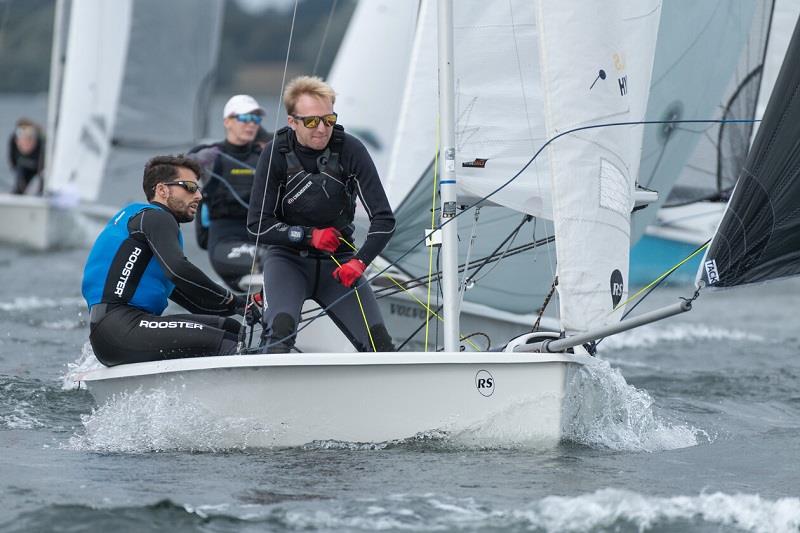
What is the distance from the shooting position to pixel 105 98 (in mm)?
15500

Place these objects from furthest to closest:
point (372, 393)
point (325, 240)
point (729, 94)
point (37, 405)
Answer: point (729, 94) → point (37, 405) → point (325, 240) → point (372, 393)

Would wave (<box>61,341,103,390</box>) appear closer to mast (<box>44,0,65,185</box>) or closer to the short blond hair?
the short blond hair

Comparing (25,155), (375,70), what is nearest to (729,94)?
(375,70)

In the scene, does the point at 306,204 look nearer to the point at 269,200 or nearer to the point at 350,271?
the point at 269,200

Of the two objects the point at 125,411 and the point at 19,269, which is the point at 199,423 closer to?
the point at 125,411

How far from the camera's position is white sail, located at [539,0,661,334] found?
4.98 m

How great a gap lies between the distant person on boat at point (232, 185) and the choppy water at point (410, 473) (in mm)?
1382

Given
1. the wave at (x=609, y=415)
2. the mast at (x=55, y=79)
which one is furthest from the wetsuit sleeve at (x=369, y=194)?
the mast at (x=55, y=79)

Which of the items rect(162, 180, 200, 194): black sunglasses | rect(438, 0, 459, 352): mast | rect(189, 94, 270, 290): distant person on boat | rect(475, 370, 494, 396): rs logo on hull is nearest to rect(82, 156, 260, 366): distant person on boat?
rect(162, 180, 200, 194): black sunglasses

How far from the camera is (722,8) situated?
7238 mm

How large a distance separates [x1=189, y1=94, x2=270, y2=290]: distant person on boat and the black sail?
3.69 meters

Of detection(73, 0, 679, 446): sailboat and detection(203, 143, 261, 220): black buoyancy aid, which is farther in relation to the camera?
detection(203, 143, 261, 220): black buoyancy aid

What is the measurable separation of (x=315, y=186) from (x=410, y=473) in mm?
1215

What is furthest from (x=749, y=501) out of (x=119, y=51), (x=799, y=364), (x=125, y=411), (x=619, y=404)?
(x=119, y=51)
